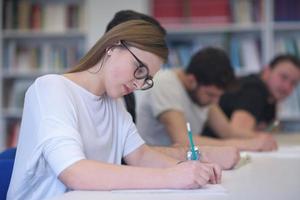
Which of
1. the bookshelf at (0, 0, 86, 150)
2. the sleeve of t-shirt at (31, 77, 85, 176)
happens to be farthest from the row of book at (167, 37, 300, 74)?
the sleeve of t-shirt at (31, 77, 85, 176)

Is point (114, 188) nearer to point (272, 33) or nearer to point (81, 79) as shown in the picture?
point (81, 79)

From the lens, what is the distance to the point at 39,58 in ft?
13.7

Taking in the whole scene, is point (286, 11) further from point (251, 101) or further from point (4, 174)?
point (4, 174)

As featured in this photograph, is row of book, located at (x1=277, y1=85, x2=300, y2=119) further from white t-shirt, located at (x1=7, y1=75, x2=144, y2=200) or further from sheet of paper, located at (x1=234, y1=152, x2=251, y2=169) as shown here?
white t-shirt, located at (x1=7, y1=75, x2=144, y2=200)

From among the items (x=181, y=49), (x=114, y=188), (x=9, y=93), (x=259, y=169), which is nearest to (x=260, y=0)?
(x=181, y=49)

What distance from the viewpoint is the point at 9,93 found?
4.25m

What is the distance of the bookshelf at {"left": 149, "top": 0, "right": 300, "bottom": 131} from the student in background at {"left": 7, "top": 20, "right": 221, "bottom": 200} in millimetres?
2446

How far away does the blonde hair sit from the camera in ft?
4.14

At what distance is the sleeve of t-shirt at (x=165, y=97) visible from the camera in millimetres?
2131

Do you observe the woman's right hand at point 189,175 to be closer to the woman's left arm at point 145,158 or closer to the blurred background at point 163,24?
the woman's left arm at point 145,158

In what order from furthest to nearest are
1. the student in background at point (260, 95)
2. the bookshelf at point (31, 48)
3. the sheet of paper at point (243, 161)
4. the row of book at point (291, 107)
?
the bookshelf at point (31, 48) < the row of book at point (291, 107) < the student in background at point (260, 95) < the sheet of paper at point (243, 161)

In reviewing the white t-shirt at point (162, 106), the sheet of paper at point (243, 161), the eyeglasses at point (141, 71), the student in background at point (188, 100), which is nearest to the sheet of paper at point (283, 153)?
the student in background at point (188, 100)

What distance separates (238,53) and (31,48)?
1.72 m

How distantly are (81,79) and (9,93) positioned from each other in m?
3.06
